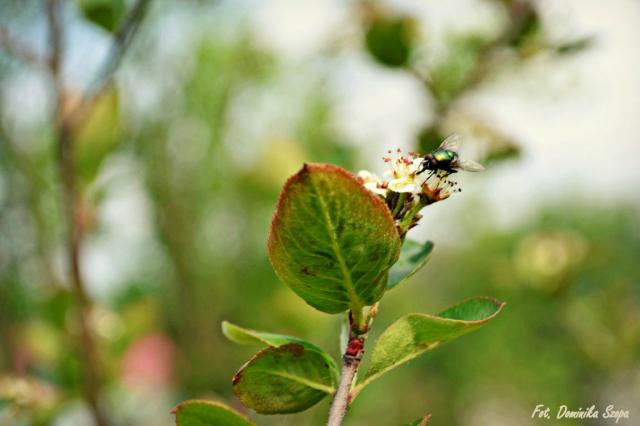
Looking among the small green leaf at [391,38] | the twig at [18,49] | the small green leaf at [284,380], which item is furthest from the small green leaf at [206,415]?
the small green leaf at [391,38]

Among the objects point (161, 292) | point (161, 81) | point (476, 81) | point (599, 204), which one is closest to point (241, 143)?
point (161, 292)

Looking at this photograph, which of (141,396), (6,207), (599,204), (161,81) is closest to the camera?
(6,207)

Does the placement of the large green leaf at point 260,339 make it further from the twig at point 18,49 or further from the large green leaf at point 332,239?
the twig at point 18,49

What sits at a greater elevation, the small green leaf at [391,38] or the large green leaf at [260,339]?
the small green leaf at [391,38]

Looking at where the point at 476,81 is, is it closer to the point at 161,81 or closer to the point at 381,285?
the point at 381,285

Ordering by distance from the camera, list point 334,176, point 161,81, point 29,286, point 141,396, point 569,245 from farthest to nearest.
A: point 161,81 < point 29,286 < point 569,245 < point 141,396 < point 334,176

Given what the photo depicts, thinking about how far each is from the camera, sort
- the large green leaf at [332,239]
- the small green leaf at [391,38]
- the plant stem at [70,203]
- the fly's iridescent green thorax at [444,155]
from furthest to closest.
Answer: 1. the small green leaf at [391,38]
2. the plant stem at [70,203]
3. the fly's iridescent green thorax at [444,155]
4. the large green leaf at [332,239]

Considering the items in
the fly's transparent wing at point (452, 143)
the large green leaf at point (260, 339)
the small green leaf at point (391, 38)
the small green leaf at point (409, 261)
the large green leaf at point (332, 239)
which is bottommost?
the large green leaf at point (260, 339)
